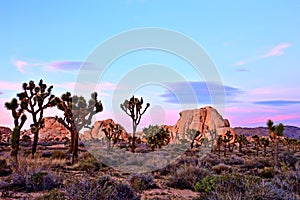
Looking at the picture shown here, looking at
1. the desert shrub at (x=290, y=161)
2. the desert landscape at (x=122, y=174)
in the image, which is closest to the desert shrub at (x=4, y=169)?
the desert landscape at (x=122, y=174)

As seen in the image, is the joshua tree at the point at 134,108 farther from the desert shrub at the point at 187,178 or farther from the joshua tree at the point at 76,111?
the desert shrub at the point at 187,178

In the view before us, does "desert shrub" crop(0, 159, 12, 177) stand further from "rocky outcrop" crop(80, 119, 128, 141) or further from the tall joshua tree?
"rocky outcrop" crop(80, 119, 128, 141)

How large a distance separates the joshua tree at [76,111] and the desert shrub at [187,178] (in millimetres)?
14226

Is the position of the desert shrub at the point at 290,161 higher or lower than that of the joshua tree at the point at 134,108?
lower

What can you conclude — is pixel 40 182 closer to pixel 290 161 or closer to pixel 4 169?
pixel 4 169

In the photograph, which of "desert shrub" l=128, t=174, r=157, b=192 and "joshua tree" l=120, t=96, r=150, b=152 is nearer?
"desert shrub" l=128, t=174, r=157, b=192

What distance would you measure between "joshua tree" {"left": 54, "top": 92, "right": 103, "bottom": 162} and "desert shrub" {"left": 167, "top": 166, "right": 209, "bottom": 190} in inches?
560

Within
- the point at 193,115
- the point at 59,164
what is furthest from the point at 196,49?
the point at 193,115

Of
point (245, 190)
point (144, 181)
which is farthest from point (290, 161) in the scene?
point (245, 190)

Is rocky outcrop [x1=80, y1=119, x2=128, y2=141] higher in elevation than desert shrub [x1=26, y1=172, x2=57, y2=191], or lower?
higher

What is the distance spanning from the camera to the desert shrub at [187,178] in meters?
11.2

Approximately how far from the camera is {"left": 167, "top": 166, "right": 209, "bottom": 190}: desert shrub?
11.2m

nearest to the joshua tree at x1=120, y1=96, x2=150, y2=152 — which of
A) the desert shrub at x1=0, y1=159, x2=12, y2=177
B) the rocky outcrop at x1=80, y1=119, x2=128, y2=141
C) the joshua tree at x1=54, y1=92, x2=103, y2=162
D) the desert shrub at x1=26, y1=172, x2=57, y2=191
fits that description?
the joshua tree at x1=54, y1=92, x2=103, y2=162

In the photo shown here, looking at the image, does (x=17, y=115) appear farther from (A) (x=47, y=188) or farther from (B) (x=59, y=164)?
(A) (x=47, y=188)
